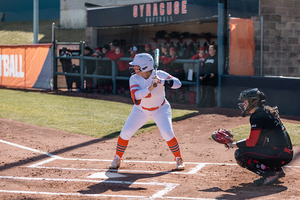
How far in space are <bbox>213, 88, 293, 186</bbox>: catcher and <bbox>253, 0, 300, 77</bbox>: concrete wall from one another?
7942 millimetres

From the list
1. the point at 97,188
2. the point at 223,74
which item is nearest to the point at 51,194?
the point at 97,188

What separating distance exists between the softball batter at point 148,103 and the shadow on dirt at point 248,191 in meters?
1.08

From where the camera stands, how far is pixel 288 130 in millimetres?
8359

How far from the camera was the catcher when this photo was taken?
4.59 metres

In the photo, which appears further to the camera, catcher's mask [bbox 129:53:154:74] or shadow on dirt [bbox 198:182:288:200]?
catcher's mask [bbox 129:53:154:74]

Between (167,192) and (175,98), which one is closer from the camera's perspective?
(167,192)

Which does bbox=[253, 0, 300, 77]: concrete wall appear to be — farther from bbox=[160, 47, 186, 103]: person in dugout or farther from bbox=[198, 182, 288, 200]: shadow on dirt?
bbox=[198, 182, 288, 200]: shadow on dirt

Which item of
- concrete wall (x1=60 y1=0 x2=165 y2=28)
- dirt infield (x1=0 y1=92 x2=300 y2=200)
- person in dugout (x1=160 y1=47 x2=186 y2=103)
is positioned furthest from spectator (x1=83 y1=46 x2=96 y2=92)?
concrete wall (x1=60 y1=0 x2=165 y2=28)

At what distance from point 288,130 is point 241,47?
4.30m

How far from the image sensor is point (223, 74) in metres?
11.7

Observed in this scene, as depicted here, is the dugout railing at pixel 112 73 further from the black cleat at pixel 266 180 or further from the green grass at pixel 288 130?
the black cleat at pixel 266 180

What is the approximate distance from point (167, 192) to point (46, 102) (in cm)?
912

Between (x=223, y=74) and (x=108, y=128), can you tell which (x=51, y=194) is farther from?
(x=223, y=74)

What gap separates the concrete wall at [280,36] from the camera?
12.1 metres
